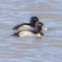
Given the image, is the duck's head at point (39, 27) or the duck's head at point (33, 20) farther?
the duck's head at point (33, 20)

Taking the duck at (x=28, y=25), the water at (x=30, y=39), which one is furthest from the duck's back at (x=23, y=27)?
the water at (x=30, y=39)

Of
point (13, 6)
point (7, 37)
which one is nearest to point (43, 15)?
point (13, 6)

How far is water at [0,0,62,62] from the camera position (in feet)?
32.7

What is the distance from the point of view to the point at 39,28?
12.0 metres

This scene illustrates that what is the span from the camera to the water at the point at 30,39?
32.7 feet

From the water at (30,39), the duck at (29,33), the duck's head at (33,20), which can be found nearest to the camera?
the water at (30,39)

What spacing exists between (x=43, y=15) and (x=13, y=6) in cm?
122

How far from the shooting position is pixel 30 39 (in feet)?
37.3

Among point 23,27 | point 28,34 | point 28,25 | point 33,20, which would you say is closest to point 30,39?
point 28,34

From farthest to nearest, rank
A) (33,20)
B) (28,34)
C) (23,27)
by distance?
(33,20), (23,27), (28,34)

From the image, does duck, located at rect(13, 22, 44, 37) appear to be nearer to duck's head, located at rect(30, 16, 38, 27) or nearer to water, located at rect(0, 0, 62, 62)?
water, located at rect(0, 0, 62, 62)

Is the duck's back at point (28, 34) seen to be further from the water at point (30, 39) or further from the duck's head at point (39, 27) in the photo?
the duck's head at point (39, 27)

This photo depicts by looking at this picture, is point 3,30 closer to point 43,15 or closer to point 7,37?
point 7,37

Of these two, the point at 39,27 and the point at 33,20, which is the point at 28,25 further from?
the point at 39,27
